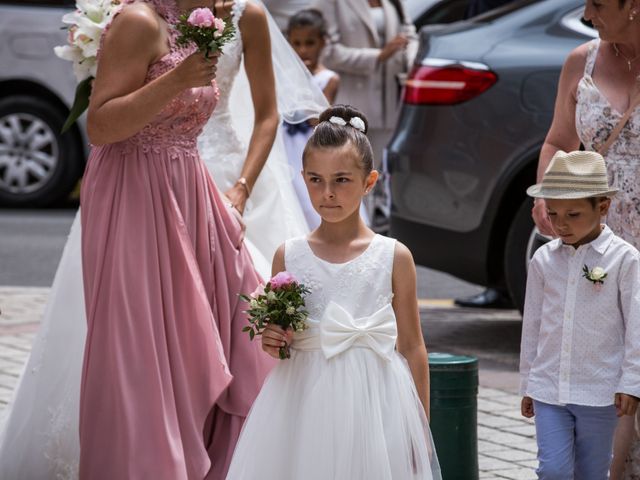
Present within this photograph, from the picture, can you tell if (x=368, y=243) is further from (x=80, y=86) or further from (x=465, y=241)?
(x=465, y=241)

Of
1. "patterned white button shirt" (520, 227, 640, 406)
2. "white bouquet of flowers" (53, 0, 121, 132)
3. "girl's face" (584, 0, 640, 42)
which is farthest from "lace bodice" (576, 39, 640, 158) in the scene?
"white bouquet of flowers" (53, 0, 121, 132)

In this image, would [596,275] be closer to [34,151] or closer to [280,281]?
[280,281]

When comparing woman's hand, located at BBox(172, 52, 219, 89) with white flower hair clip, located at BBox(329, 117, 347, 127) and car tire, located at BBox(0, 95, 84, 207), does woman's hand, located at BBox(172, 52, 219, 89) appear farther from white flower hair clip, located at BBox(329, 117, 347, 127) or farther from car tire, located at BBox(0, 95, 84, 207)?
car tire, located at BBox(0, 95, 84, 207)

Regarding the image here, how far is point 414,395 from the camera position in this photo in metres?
4.16

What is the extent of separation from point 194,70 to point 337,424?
1155 millimetres

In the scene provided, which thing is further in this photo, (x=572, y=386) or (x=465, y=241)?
(x=465, y=241)

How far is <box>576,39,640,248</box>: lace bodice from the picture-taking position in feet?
16.4

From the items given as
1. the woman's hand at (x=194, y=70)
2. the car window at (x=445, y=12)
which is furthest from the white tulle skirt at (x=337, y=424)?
the car window at (x=445, y=12)

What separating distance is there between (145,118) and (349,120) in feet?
2.24

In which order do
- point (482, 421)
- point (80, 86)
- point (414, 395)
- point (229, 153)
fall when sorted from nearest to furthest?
point (414, 395), point (80, 86), point (229, 153), point (482, 421)

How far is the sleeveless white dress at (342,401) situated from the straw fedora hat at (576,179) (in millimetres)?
677

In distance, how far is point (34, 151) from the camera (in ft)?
45.7

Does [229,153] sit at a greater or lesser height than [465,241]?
greater

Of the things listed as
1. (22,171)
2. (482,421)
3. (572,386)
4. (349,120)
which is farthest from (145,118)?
(22,171)
